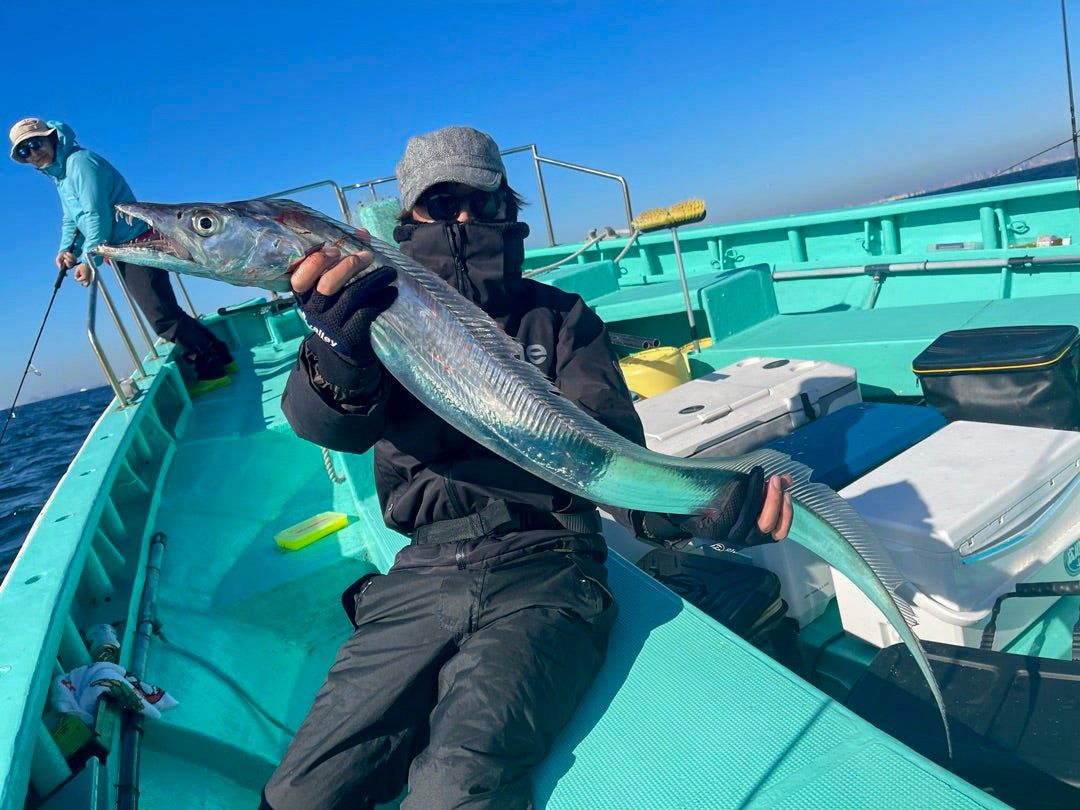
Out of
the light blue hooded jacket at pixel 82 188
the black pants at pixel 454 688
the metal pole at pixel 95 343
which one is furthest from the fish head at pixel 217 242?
the light blue hooded jacket at pixel 82 188

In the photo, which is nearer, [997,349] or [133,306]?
[997,349]

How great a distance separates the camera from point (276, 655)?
11.9 ft

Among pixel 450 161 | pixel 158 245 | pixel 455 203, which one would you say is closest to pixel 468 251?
pixel 455 203

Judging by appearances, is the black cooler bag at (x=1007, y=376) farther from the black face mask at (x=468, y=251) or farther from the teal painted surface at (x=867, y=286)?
the black face mask at (x=468, y=251)

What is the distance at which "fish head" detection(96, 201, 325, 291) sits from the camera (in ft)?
5.97

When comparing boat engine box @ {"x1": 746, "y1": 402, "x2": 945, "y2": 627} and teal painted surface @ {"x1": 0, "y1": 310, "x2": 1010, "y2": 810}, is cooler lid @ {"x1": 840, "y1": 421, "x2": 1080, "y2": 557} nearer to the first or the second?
boat engine box @ {"x1": 746, "y1": 402, "x2": 945, "y2": 627}

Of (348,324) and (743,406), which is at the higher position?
(348,324)

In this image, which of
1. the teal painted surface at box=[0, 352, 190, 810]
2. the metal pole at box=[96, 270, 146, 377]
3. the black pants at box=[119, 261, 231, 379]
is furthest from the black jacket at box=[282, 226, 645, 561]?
the black pants at box=[119, 261, 231, 379]

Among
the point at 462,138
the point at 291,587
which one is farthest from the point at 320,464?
the point at 462,138

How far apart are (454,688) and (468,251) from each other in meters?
1.43

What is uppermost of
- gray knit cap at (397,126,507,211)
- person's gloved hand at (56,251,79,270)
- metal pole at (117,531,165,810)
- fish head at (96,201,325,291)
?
person's gloved hand at (56,251,79,270)

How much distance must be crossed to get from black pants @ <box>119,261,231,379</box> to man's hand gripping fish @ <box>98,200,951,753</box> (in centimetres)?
532

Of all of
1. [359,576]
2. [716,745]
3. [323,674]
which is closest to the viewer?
[716,745]

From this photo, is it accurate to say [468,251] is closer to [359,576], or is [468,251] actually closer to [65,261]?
[359,576]
